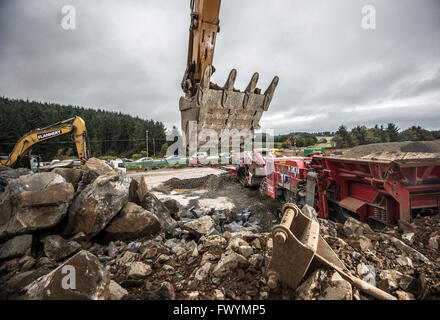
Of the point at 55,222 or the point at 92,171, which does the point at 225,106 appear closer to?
the point at 92,171

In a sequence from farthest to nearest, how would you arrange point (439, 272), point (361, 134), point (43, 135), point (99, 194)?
1. point (361, 134)
2. point (43, 135)
3. point (99, 194)
4. point (439, 272)

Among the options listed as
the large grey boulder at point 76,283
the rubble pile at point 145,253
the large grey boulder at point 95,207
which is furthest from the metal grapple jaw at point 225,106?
the large grey boulder at point 76,283

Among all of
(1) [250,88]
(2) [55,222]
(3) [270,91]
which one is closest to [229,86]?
(1) [250,88]

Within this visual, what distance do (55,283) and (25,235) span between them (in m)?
1.79

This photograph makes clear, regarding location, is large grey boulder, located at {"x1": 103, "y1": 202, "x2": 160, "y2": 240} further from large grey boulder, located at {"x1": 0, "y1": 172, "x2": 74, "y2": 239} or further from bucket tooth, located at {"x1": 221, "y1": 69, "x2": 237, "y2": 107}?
bucket tooth, located at {"x1": 221, "y1": 69, "x2": 237, "y2": 107}

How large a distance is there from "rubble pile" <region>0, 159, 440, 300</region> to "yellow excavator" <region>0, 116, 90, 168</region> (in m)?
4.74

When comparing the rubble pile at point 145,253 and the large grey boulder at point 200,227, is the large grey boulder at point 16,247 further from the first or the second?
the large grey boulder at point 200,227

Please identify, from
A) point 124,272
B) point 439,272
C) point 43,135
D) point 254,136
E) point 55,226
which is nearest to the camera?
point 439,272

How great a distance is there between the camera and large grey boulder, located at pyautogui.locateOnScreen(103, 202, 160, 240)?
330 cm

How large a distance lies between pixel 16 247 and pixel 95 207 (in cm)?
96

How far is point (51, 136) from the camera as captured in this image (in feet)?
26.5
